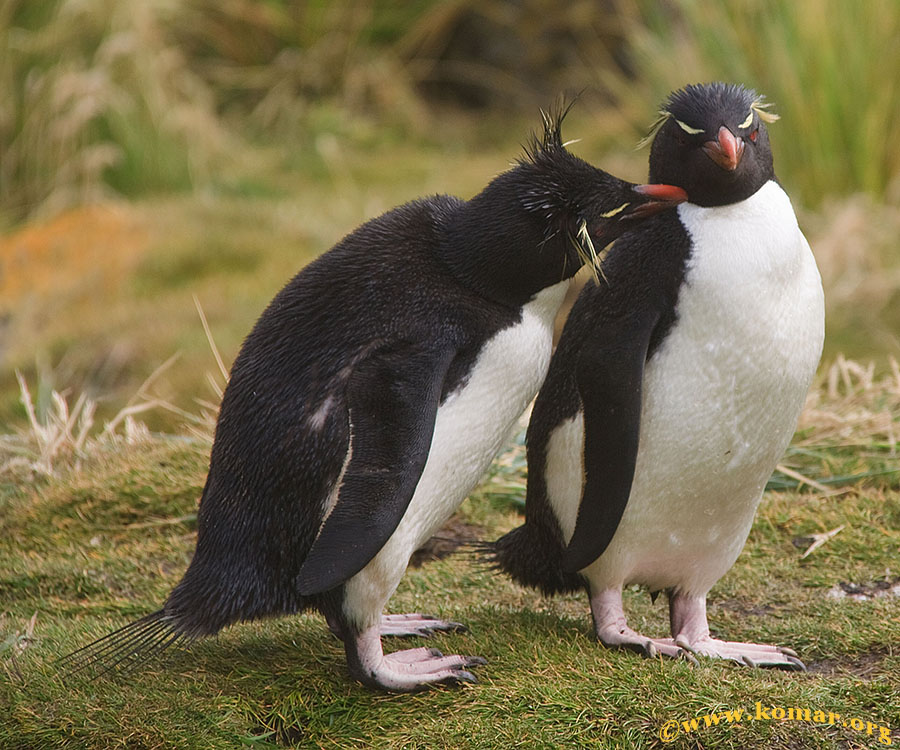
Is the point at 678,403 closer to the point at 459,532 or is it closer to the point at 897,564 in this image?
the point at 897,564

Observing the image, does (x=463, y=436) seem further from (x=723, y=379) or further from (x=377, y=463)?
(x=723, y=379)

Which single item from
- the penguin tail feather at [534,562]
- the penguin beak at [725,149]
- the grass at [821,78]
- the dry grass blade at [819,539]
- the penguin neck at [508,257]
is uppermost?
the grass at [821,78]

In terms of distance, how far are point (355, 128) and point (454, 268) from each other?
6364mm

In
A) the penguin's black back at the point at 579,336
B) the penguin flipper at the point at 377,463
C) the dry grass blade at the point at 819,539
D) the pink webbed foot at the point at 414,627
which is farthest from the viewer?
the dry grass blade at the point at 819,539

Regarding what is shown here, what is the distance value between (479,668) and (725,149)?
1123mm

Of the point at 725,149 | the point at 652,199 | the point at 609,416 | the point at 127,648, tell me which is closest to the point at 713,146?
the point at 725,149

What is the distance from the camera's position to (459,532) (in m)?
3.70

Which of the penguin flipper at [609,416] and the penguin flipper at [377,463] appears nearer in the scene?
the penguin flipper at [377,463]

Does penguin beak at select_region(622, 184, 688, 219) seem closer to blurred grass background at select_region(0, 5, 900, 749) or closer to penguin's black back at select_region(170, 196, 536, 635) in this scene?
penguin's black back at select_region(170, 196, 536, 635)

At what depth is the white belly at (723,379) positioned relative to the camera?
250 centimetres

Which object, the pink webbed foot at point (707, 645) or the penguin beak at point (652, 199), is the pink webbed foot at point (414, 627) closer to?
Result: the pink webbed foot at point (707, 645)

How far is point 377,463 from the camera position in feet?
7.61

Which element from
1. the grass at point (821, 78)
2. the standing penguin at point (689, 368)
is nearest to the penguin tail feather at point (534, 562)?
the standing penguin at point (689, 368)

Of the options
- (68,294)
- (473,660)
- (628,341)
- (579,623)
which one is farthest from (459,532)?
(68,294)
